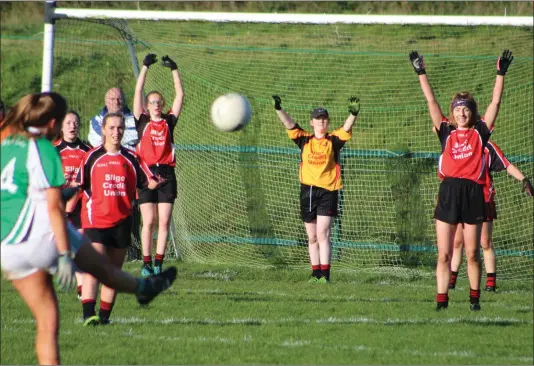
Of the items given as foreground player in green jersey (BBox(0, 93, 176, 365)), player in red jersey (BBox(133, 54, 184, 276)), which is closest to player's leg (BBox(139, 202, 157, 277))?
player in red jersey (BBox(133, 54, 184, 276))

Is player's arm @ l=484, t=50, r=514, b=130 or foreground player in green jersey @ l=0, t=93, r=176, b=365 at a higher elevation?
player's arm @ l=484, t=50, r=514, b=130

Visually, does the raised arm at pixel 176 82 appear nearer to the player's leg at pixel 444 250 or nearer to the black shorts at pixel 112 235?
the black shorts at pixel 112 235

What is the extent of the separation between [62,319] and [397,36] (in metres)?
14.0

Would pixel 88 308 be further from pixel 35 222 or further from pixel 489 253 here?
pixel 489 253

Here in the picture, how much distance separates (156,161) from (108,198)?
3458 mm

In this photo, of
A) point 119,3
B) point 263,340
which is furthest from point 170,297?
point 119,3

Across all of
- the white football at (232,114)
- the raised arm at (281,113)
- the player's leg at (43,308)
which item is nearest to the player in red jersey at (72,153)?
the white football at (232,114)

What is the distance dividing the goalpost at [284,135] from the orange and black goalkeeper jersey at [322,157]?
1.39 meters

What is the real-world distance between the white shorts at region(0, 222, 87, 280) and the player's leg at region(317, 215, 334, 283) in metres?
6.15

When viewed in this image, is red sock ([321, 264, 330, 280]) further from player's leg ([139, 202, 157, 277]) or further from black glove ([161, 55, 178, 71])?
black glove ([161, 55, 178, 71])

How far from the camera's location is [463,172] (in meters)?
8.86

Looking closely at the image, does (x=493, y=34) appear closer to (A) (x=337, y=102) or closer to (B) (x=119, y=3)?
(A) (x=337, y=102)

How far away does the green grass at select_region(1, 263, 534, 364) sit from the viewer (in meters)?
6.90

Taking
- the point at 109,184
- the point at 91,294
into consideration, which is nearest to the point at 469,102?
the point at 109,184
